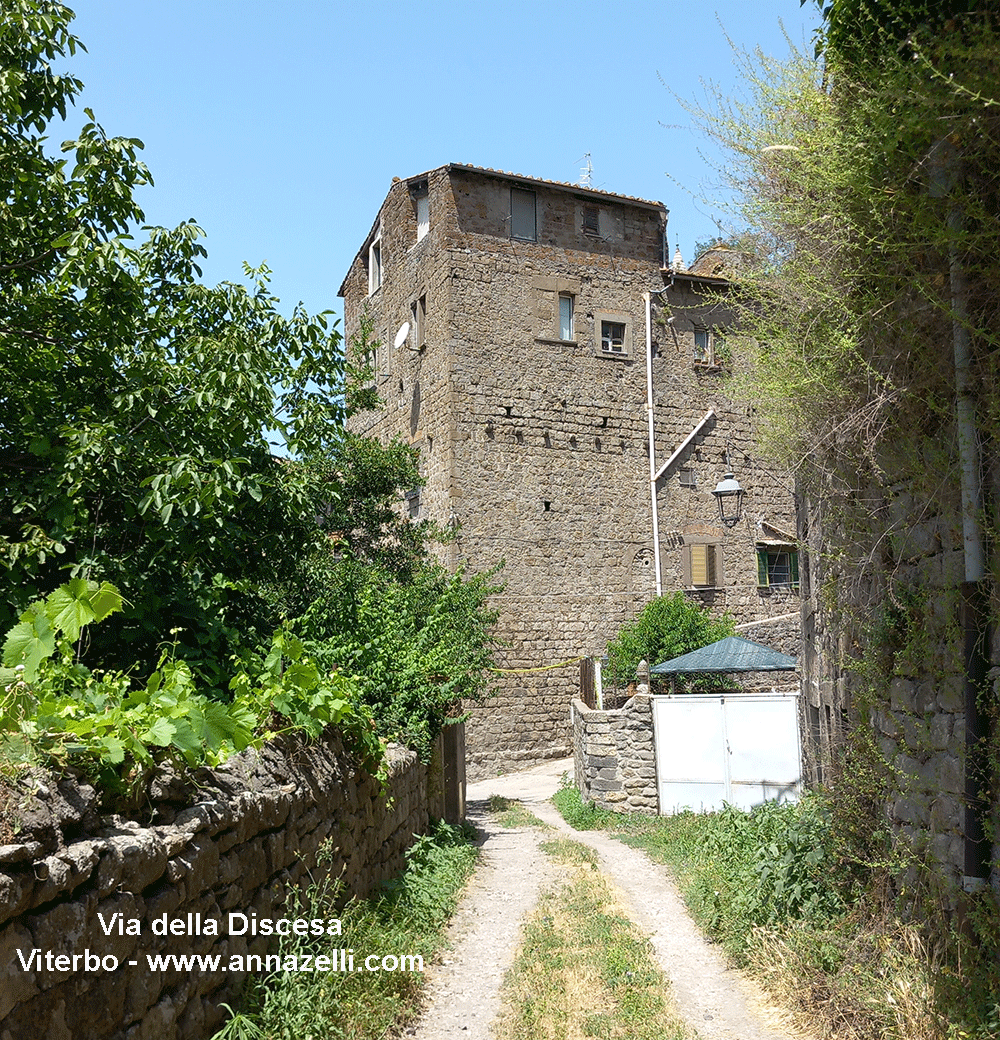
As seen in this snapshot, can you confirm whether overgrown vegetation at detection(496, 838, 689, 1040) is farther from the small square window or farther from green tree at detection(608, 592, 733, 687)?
the small square window

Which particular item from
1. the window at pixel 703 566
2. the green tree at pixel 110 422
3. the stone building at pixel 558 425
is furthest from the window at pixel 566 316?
the green tree at pixel 110 422

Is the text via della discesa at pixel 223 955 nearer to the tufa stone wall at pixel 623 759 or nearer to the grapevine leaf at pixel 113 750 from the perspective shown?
the grapevine leaf at pixel 113 750

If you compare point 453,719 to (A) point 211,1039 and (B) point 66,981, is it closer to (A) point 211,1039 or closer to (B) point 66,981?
(A) point 211,1039

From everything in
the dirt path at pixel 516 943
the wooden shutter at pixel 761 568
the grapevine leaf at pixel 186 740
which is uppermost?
the wooden shutter at pixel 761 568

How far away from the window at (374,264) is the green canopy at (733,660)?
12.6 meters

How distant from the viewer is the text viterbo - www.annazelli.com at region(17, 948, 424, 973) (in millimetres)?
2564

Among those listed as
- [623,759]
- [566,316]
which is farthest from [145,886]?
[566,316]

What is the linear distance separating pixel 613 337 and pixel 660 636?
6.69 metres

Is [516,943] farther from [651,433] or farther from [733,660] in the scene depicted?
[651,433]

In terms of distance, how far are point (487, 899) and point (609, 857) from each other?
2.60 meters

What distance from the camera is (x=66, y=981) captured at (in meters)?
2.64

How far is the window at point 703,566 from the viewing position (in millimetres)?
19984

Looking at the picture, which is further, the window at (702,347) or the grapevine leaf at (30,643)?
the window at (702,347)

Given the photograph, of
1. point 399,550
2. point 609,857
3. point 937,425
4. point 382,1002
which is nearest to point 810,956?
point 382,1002
